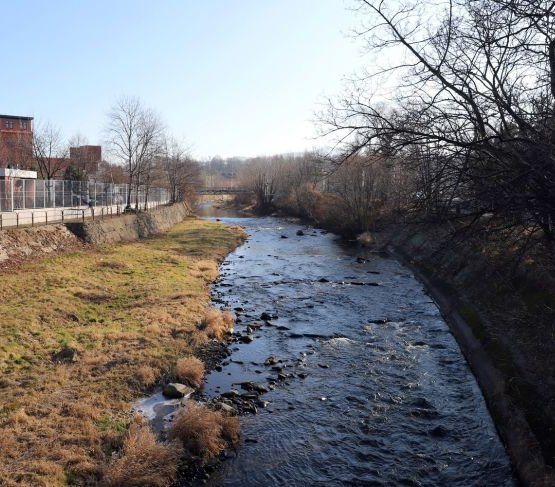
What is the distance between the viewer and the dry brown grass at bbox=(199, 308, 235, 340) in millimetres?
17047

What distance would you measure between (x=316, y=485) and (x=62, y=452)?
15.5 ft

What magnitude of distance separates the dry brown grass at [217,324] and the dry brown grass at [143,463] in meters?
7.21

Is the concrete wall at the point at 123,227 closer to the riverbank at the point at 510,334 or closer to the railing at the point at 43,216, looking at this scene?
the railing at the point at 43,216

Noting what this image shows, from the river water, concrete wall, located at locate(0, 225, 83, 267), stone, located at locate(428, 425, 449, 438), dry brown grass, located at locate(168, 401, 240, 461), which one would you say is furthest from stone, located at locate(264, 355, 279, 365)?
concrete wall, located at locate(0, 225, 83, 267)

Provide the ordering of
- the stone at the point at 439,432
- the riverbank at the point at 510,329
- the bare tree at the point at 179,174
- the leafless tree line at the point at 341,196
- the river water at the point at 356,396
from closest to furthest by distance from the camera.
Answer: the riverbank at the point at 510,329, the river water at the point at 356,396, the leafless tree line at the point at 341,196, the stone at the point at 439,432, the bare tree at the point at 179,174

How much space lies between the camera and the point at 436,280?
2542 cm

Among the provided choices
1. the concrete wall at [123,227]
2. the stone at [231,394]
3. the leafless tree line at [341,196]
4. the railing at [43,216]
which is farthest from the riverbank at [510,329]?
the railing at [43,216]

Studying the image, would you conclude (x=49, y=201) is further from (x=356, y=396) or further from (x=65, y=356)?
(x=356, y=396)

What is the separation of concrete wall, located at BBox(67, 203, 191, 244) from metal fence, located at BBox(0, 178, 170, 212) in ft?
12.7

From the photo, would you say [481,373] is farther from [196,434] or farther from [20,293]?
[20,293]

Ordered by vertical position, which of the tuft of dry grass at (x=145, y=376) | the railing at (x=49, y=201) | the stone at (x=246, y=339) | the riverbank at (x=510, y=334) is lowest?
the stone at (x=246, y=339)

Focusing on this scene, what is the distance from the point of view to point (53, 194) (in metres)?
36.6

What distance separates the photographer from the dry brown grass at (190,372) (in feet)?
43.0

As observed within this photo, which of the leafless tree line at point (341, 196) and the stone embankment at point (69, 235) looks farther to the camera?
the stone embankment at point (69, 235)
